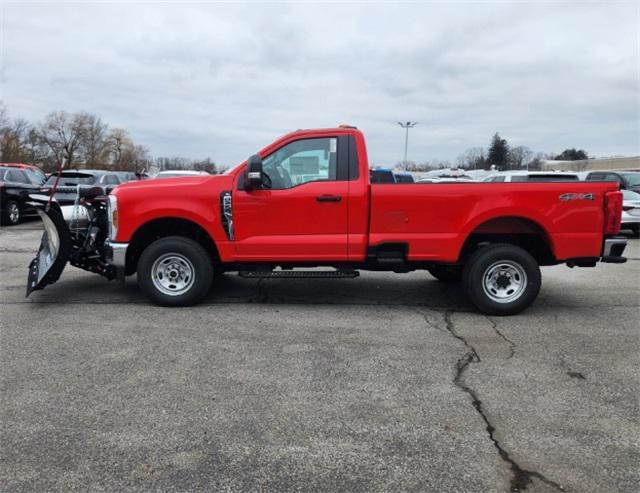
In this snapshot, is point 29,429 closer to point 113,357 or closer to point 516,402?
point 113,357

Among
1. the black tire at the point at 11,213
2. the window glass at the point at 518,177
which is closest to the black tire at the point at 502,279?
the window glass at the point at 518,177

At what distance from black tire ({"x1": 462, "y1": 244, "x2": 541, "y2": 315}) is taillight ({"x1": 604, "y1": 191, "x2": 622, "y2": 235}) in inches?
36.9

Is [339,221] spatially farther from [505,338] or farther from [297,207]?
[505,338]

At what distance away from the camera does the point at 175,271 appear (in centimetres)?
587

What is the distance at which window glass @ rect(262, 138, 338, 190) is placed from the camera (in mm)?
5699

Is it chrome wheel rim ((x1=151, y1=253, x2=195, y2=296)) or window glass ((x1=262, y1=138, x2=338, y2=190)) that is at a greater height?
window glass ((x1=262, y1=138, x2=338, y2=190))

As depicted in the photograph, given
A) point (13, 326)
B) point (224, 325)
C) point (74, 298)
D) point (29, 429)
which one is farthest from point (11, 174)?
point (29, 429)

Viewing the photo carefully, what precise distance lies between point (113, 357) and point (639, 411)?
413 cm

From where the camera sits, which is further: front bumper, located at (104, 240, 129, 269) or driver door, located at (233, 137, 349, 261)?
front bumper, located at (104, 240, 129, 269)

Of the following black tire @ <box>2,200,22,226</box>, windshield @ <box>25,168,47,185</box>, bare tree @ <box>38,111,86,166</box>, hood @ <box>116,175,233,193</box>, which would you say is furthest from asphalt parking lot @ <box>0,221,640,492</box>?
bare tree @ <box>38,111,86,166</box>

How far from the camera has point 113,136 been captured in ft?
278

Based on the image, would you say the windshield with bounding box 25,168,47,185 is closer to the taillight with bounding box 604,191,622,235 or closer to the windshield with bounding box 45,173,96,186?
the windshield with bounding box 45,173,96,186

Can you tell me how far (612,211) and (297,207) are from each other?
357 cm

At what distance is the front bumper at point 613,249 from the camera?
5699 millimetres
